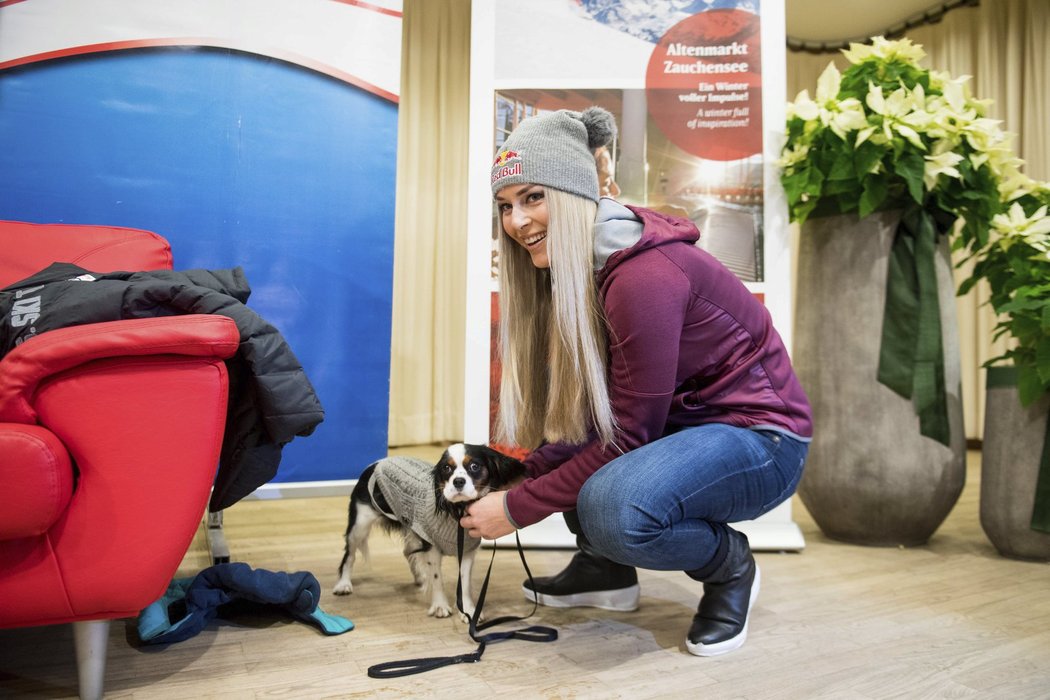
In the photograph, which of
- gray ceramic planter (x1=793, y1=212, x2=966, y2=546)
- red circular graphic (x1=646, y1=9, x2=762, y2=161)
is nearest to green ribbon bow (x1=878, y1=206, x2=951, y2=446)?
gray ceramic planter (x1=793, y1=212, x2=966, y2=546)

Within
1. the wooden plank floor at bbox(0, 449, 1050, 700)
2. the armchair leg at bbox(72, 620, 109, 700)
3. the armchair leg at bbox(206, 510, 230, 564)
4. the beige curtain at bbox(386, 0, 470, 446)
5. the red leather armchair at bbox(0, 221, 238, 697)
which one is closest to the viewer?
the red leather armchair at bbox(0, 221, 238, 697)

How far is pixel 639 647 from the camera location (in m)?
1.56

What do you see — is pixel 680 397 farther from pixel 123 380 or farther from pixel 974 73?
pixel 974 73

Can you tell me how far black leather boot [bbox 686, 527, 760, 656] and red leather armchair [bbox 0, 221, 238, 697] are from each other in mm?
964

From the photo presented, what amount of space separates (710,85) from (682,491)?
4.75 ft

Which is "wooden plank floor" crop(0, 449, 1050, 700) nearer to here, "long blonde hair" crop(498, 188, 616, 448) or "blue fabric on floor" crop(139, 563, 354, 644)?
"blue fabric on floor" crop(139, 563, 354, 644)

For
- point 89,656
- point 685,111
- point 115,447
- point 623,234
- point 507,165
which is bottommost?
point 89,656

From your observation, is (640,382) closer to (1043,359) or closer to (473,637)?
(473,637)

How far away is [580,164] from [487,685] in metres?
0.96

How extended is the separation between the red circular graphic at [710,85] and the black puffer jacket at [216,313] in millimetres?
1462

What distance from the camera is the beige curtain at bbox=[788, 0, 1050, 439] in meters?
4.31

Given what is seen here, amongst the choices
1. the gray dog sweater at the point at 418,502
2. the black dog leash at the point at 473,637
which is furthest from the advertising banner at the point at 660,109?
the black dog leash at the point at 473,637

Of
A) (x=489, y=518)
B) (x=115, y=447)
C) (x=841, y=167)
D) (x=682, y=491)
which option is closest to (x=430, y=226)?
(x=841, y=167)

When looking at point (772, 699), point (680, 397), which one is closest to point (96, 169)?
point (680, 397)
